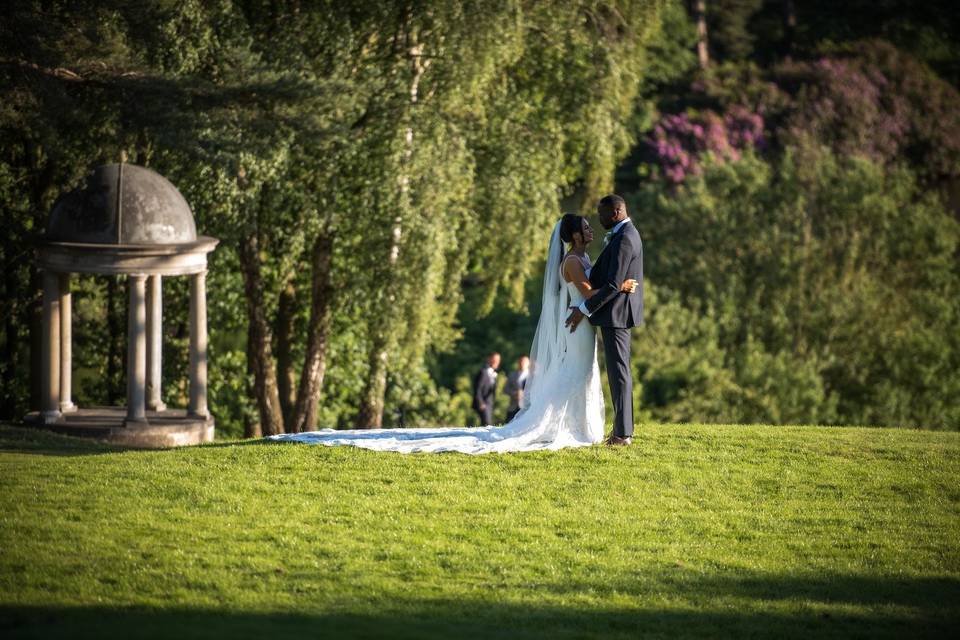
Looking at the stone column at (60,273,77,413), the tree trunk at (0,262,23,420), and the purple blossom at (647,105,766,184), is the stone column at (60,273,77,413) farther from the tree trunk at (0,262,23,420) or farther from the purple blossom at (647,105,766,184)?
the purple blossom at (647,105,766,184)

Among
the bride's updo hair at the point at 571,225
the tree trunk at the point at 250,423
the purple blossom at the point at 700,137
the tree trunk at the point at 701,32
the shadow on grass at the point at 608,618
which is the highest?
the tree trunk at the point at 701,32

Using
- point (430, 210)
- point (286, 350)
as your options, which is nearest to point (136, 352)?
point (430, 210)

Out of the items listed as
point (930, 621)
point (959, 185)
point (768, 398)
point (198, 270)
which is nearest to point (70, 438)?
point (198, 270)

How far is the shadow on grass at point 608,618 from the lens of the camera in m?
8.12

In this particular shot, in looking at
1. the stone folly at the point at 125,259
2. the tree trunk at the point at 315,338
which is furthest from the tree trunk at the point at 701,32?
the stone folly at the point at 125,259

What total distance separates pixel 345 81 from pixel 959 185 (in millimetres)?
28194

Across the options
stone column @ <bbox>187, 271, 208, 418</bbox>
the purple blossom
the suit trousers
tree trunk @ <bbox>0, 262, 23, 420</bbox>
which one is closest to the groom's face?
the suit trousers

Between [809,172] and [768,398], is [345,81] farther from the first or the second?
[809,172]

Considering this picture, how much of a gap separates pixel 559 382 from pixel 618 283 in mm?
1217

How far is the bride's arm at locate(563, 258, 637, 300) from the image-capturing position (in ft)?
41.5

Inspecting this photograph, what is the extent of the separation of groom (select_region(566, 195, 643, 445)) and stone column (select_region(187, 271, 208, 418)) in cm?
640

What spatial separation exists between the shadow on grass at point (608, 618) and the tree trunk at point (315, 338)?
1152 cm

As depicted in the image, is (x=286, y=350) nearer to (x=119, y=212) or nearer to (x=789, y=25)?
(x=119, y=212)

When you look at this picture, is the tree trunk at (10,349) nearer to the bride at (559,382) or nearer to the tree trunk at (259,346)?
the tree trunk at (259,346)
